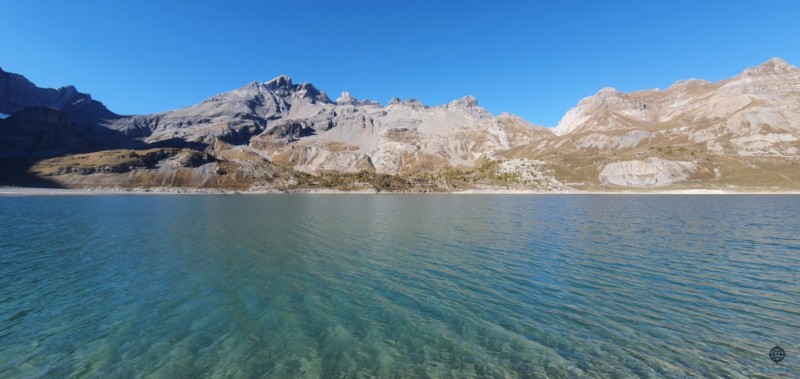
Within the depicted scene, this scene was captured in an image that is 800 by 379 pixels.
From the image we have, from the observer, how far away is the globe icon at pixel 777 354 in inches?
683

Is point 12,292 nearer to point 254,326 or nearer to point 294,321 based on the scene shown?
point 254,326

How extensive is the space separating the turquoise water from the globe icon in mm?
377

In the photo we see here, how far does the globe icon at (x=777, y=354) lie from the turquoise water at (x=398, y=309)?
377 mm

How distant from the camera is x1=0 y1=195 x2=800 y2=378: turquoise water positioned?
17328mm

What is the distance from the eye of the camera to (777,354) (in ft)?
57.9

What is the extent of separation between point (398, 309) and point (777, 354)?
20087mm
